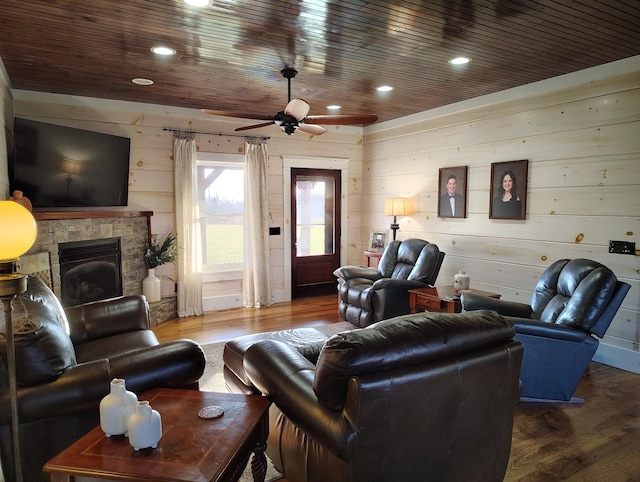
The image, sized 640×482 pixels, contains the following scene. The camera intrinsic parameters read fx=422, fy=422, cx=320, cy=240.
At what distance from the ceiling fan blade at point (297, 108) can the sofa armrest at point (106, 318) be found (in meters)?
1.96

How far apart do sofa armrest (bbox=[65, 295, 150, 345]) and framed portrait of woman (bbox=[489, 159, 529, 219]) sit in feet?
12.1

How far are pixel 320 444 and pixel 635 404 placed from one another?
2.69 m

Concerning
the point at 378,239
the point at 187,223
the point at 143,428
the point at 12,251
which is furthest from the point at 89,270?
the point at 378,239

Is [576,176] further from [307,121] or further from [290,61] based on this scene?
[290,61]

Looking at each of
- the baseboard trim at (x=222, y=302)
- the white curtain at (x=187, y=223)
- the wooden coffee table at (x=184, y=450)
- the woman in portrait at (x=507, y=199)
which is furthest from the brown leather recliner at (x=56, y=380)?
the woman in portrait at (x=507, y=199)

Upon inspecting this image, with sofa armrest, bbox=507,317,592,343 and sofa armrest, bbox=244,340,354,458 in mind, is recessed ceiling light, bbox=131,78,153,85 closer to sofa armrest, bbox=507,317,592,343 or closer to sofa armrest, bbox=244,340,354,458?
sofa armrest, bbox=244,340,354,458

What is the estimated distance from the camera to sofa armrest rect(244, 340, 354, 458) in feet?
5.03

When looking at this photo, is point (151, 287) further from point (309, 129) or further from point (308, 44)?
point (308, 44)

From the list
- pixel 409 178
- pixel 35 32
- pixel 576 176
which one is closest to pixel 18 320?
pixel 35 32

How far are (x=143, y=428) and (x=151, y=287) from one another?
3847mm

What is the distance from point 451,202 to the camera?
5.22 metres

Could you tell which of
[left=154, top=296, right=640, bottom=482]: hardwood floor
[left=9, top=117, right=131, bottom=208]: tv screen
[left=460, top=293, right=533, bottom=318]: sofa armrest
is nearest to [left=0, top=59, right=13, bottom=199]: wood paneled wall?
[left=9, top=117, right=131, bottom=208]: tv screen

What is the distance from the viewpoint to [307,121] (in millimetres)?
3781

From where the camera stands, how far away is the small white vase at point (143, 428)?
1479 mm
